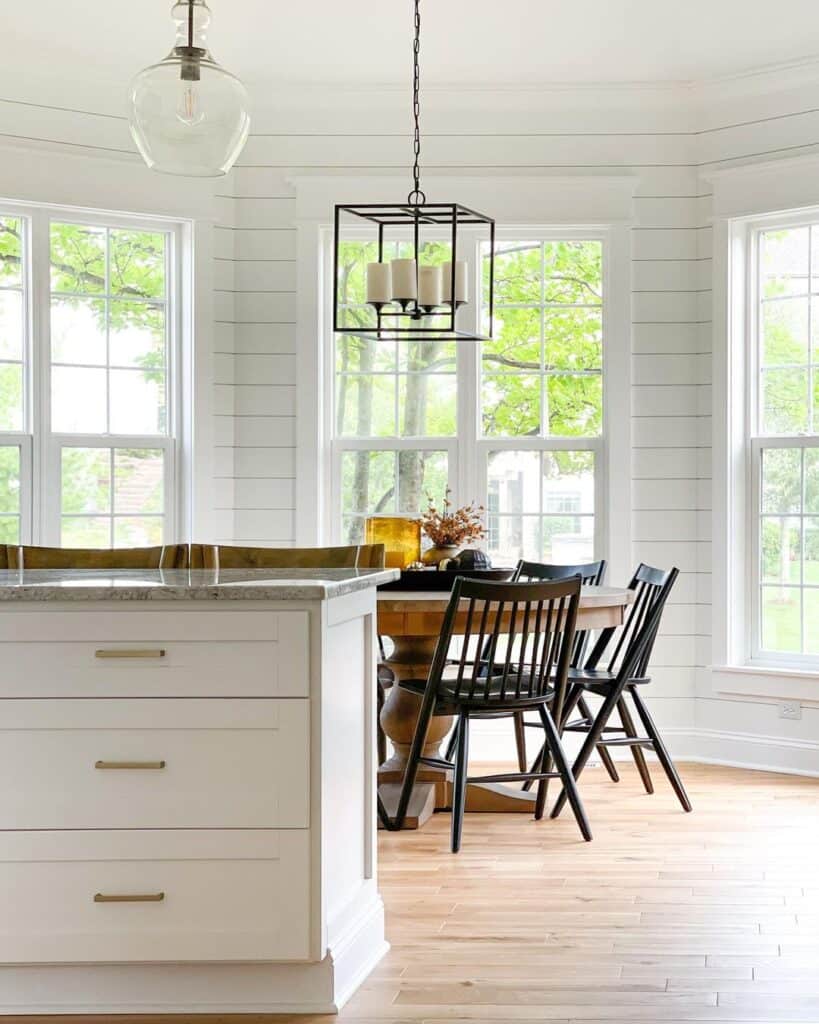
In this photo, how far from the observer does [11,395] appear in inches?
218

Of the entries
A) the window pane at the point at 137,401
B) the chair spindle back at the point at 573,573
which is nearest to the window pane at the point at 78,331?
the window pane at the point at 137,401

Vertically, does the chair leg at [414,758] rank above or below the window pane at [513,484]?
below

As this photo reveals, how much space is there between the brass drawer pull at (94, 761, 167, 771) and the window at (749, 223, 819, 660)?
12.1ft

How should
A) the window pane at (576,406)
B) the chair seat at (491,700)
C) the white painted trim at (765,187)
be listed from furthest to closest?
the window pane at (576,406)
the white painted trim at (765,187)
the chair seat at (491,700)

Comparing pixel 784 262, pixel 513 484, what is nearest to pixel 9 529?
pixel 513 484

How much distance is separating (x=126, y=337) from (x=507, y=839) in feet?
9.51

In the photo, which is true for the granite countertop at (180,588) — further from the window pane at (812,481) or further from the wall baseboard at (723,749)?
the window pane at (812,481)

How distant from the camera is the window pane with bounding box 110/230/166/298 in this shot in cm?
572

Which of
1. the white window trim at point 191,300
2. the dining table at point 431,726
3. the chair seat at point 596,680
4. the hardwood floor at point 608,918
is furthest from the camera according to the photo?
the white window trim at point 191,300

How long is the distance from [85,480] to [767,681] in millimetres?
3173

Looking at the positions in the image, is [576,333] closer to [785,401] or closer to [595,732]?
[785,401]

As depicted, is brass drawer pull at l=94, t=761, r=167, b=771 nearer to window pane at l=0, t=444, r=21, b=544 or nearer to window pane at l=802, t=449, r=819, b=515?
window pane at l=0, t=444, r=21, b=544

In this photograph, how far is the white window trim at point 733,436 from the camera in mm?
5648

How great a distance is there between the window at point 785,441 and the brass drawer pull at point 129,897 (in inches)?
146
